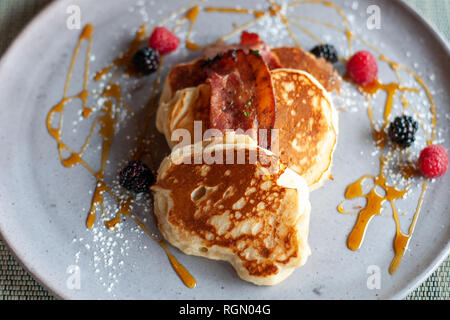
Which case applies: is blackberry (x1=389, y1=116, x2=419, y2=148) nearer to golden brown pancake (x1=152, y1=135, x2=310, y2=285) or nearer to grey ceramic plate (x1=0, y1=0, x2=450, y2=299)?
grey ceramic plate (x1=0, y1=0, x2=450, y2=299)

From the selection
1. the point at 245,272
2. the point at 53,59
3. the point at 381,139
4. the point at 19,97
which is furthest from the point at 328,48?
the point at 19,97

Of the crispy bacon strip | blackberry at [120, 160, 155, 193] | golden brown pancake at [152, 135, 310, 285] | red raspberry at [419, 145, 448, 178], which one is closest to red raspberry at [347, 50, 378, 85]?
red raspberry at [419, 145, 448, 178]

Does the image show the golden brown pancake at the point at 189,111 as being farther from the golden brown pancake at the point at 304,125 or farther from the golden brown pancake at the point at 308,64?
the golden brown pancake at the point at 308,64

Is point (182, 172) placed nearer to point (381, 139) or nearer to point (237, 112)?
point (237, 112)

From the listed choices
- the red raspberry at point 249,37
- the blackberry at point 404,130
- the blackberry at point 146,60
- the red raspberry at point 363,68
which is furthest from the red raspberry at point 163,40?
the blackberry at point 404,130

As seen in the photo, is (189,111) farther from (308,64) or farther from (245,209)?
(308,64)

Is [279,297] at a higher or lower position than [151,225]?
lower
